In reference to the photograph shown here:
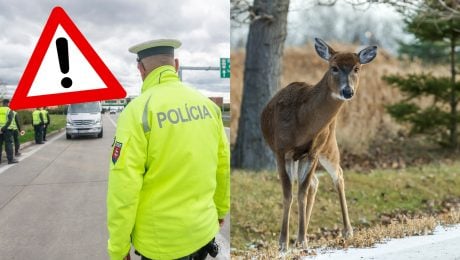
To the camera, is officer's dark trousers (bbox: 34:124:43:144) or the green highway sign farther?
the green highway sign

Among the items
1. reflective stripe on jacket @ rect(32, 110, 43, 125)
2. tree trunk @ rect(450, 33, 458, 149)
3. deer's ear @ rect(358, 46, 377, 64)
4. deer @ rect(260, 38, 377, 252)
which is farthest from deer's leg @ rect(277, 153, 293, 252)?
tree trunk @ rect(450, 33, 458, 149)

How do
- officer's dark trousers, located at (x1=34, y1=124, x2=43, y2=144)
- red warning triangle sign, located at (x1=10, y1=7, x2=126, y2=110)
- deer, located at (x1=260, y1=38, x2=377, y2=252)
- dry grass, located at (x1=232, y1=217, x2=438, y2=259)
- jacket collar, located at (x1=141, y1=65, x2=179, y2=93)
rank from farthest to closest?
dry grass, located at (x1=232, y1=217, x2=438, y2=259), deer, located at (x1=260, y1=38, x2=377, y2=252), officer's dark trousers, located at (x1=34, y1=124, x2=43, y2=144), red warning triangle sign, located at (x1=10, y1=7, x2=126, y2=110), jacket collar, located at (x1=141, y1=65, x2=179, y2=93)

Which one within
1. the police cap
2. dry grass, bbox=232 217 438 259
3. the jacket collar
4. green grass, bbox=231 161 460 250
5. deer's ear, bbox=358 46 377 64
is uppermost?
the police cap

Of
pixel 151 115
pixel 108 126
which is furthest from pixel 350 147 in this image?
pixel 151 115

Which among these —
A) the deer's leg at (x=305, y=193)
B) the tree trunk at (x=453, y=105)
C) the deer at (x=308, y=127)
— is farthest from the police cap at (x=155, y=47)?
the tree trunk at (x=453, y=105)

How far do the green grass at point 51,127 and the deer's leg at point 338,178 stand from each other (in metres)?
1.57

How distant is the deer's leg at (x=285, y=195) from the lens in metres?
3.45

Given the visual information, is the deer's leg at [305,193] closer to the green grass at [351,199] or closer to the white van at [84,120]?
the green grass at [351,199]

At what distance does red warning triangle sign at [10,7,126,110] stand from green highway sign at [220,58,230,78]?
1.90 ft

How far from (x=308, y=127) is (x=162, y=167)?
132 centimetres

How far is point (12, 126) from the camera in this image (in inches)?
107

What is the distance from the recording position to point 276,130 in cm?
352

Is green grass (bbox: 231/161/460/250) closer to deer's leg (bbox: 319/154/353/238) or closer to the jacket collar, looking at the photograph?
deer's leg (bbox: 319/154/353/238)

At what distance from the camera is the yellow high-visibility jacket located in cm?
209
